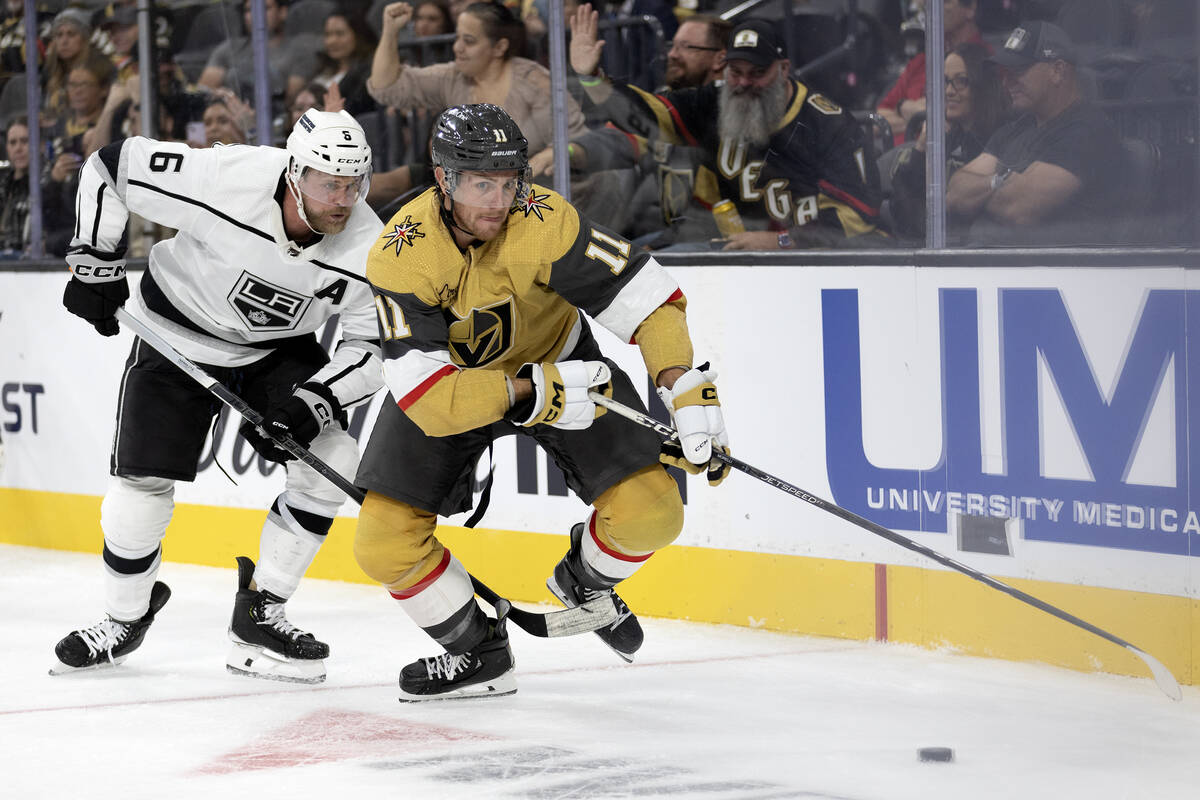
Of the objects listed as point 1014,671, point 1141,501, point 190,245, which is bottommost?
point 1014,671

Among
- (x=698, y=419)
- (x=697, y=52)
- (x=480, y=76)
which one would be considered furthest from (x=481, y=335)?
(x=480, y=76)

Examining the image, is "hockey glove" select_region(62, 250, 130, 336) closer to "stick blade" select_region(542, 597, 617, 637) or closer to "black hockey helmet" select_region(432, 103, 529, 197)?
"black hockey helmet" select_region(432, 103, 529, 197)

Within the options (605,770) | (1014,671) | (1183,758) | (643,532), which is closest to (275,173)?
(643,532)

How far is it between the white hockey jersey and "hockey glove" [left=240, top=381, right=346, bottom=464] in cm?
3

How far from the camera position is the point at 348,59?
5.03 meters

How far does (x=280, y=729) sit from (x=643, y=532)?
830 millimetres

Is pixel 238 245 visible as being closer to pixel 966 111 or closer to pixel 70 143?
pixel 966 111

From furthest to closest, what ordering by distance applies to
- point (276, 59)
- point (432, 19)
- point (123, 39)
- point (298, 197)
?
1. point (123, 39)
2. point (276, 59)
3. point (432, 19)
4. point (298, 197)

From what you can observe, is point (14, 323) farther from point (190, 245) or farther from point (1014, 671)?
point (1014, 671)

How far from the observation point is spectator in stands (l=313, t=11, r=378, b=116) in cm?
498

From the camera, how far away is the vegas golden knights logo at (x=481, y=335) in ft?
10.4

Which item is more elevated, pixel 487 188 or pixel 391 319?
pixel 487 188

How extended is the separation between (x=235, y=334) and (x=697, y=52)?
4.91 feet

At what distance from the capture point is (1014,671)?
3.55 meters
